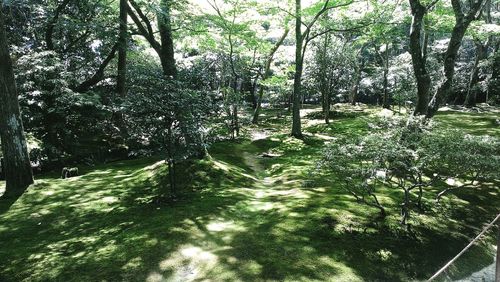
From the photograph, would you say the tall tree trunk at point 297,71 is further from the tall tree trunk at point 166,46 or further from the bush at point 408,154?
the bush at point 408,154

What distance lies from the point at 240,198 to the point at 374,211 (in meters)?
3.24

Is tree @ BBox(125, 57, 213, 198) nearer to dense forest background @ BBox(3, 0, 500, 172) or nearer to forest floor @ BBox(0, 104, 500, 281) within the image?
dense forest background @ BBox(3, 0, 500, 172)

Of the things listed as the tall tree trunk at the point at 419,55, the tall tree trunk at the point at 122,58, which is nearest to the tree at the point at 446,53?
the tall tree trunk at the point at 419,55

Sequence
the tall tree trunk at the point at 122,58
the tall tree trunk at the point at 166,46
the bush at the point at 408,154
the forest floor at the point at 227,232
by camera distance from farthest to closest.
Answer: the tall tree trunk at the point at 122,58
the tall tree trunk at the point at 166,46
the bush at the point at 408,154
the forest floor at the point at 227,232

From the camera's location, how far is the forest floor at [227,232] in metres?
5.70

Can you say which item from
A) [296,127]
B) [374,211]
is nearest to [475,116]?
[296,127]

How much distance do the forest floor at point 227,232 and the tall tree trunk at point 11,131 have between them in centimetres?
52

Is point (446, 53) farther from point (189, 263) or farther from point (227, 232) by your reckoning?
point (189, 263)

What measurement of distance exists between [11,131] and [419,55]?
11.6 metres

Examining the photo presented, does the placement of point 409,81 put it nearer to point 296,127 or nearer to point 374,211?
point 296,127

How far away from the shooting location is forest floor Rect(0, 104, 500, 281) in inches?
225

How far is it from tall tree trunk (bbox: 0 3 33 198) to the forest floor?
52cm

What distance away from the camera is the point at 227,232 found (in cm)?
707

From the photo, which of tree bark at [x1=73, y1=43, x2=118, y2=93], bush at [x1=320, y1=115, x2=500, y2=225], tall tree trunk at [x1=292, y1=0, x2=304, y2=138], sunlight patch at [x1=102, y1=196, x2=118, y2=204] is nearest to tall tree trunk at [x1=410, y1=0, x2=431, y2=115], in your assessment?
bush at [x1=320, y1=115, x2=500, y2=225]
